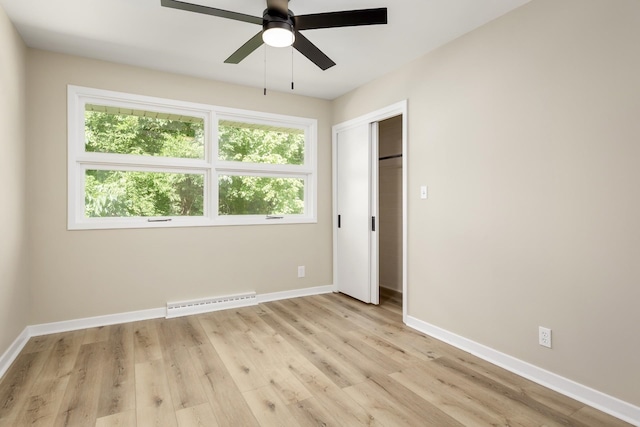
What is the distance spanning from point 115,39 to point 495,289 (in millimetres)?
3589

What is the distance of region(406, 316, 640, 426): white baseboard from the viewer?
1834mm

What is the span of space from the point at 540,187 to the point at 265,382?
7.17 feet

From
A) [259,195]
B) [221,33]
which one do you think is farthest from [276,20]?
[259,195]

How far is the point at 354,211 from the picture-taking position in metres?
4.09

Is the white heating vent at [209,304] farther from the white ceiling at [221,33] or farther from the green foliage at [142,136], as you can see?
the white ceiling at [221,33]

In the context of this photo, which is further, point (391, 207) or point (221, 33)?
point (391, 207)

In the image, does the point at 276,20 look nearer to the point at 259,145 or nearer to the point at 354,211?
the point at 259,145

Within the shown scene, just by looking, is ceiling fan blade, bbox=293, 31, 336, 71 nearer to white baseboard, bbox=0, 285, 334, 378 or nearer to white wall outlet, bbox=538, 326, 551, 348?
white wall outlet, bbox=538, 326, 551, 348

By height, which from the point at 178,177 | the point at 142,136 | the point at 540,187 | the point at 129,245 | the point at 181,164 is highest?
the point at 142,136

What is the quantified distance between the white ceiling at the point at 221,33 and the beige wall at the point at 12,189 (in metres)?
0.27

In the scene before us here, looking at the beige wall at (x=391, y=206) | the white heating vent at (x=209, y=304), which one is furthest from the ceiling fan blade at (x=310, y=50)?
the white heating vent at (x=209, y=304)

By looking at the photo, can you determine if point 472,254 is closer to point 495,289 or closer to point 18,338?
point 495,289

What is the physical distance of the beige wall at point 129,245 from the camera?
2992mm

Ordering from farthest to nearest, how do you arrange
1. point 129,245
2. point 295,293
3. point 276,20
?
1. point 295,293
2. point 129,245
3. point 276,20
